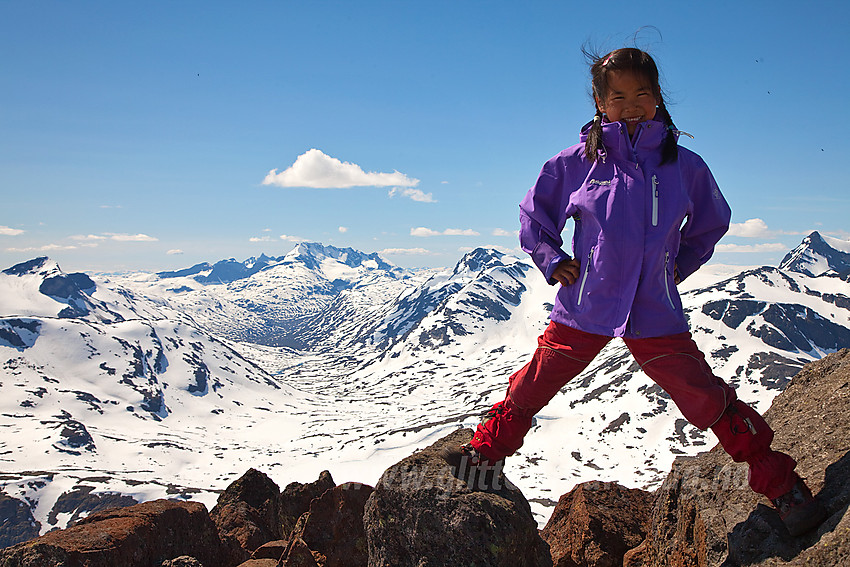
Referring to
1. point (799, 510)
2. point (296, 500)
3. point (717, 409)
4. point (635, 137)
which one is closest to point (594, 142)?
point (635, 137)

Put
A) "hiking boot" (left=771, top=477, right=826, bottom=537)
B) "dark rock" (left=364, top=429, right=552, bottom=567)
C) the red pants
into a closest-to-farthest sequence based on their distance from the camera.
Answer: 1. "hiking boot" (left=771, top=477, right=826, bottom=537)
2. the red pants
3. "dark rock" (left=364, top=429, right=552, bottom=567)

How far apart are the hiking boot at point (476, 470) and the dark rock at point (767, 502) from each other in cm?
244

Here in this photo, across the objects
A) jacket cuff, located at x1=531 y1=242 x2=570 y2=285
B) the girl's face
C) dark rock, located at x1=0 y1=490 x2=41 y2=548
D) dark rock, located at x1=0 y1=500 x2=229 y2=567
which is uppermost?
the girl's face

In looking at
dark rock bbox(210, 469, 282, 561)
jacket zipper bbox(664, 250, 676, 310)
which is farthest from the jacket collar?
dark rock bbox(210, 469, 282, 561)

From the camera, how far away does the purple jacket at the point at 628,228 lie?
5.39m

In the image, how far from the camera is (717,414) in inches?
204

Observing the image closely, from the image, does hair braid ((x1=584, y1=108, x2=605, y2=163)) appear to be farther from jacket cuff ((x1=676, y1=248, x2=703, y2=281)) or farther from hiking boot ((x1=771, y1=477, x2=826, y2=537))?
hiking boot ((x1=771, y1=477, x2=826, y2=537))

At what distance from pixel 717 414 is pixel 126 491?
636 feet

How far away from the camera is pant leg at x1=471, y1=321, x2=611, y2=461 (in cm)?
586

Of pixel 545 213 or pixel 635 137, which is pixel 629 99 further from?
pixel 545 213

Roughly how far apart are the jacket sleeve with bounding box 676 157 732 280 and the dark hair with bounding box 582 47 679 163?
0.49m

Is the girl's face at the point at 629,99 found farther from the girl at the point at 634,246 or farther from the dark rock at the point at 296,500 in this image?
the dark rock at the point at 296,500

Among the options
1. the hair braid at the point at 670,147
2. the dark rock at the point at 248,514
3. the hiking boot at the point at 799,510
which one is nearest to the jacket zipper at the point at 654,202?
the hair braid at the point at 670,147

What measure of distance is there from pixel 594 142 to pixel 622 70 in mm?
848
